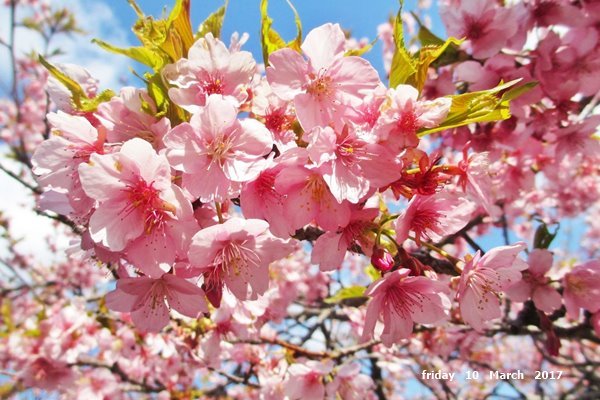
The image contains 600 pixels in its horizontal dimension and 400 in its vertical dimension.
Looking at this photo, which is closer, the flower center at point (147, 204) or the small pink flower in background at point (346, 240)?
the flower center at point (147, 204)

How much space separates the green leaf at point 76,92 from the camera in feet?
4.10

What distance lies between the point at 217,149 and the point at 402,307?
706 mm

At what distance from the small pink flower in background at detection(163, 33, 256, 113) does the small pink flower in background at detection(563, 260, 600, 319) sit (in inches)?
68.6

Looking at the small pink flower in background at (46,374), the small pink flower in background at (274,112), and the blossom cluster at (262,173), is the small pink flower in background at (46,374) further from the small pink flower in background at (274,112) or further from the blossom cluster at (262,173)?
the small pink flower in background at (274,112)

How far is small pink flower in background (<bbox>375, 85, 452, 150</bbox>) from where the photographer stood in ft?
3.54

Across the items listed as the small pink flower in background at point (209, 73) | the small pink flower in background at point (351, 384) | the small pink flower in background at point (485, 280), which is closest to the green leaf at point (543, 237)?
the small pink flower in background at point (485, 280)

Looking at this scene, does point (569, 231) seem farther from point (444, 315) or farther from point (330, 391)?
point (444, 315)

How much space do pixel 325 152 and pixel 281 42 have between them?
1.70ft

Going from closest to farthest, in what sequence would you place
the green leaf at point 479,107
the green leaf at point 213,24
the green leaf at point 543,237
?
the green leaf at point 479,107 < the green leaf at point 213,24 < the green leaf at point 543,237

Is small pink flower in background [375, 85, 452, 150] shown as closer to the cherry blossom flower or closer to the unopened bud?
the cherry blossom flower

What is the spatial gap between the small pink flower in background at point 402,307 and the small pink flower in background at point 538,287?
3.20 ft

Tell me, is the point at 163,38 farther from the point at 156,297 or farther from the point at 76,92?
the point at 156,297

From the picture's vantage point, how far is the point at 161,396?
10.3 feet

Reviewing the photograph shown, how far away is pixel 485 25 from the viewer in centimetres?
221
